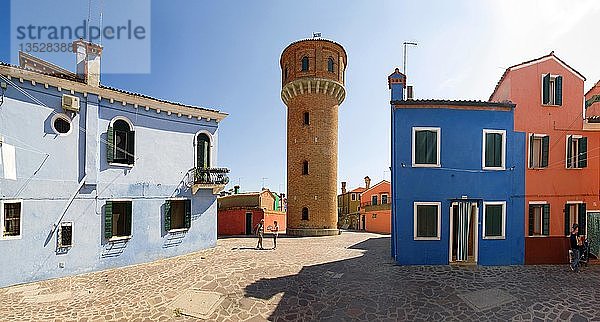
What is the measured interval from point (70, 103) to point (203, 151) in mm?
6426

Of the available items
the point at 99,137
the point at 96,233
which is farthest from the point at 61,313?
the point at 99,137

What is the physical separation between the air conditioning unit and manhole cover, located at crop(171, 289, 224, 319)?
859 centimetres

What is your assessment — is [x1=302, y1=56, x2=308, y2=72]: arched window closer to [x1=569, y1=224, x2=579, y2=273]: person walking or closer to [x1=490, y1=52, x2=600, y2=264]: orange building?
[x1=490, y1=52, x2=600, y2=264]: orange building

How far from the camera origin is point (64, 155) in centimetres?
1252

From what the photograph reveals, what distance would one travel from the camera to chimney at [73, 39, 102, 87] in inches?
531

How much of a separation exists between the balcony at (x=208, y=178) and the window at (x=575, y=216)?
16.5m

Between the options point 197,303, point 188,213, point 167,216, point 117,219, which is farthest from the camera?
point 188,213

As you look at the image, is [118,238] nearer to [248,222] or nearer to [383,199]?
[248,222]

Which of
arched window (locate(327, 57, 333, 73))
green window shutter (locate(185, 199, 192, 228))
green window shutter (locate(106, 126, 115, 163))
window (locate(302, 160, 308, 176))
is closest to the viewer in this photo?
green window shutter (locate(106, 126, 115, 163))

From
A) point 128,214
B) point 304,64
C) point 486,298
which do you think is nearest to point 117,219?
point 128,214

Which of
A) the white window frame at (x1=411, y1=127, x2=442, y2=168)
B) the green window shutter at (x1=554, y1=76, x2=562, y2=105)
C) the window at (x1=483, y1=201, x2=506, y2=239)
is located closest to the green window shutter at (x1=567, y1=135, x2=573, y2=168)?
the green window shutter at (x1=554, y1=76, x2=562, y2=105)

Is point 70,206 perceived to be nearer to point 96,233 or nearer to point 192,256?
point 96,233

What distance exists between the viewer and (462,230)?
14.0 meters

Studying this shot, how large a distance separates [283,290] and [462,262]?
8568 millimetres
